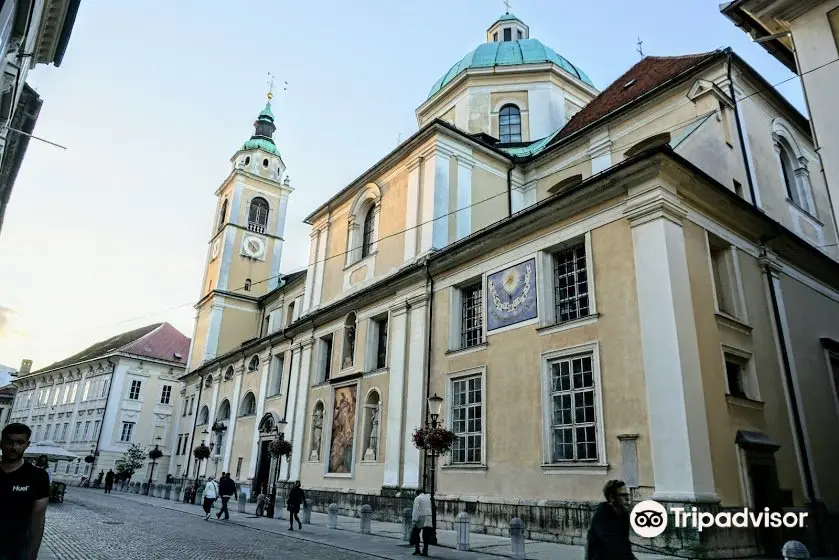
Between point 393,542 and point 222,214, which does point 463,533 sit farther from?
point 222,214

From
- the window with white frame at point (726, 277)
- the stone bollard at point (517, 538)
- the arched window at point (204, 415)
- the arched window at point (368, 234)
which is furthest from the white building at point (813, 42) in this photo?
the arched window at point (204, 415)

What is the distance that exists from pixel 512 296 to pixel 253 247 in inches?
1119

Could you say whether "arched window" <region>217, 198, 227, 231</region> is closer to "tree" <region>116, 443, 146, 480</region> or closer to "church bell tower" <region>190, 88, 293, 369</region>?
"church bell tower" <region>190, 88, 293, 369</region>

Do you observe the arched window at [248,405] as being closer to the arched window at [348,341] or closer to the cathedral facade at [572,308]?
the cathedral facade at [572,308]

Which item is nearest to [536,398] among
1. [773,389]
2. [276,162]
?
[773,389]

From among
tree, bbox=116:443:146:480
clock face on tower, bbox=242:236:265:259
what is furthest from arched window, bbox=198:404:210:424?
clock face on tower, bbox=242:236:265:259

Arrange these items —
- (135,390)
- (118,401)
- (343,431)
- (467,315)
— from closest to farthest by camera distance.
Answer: (467,315) → (343,431) → (118,401) → (135,390)

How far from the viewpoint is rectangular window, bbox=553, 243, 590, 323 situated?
1330 cm

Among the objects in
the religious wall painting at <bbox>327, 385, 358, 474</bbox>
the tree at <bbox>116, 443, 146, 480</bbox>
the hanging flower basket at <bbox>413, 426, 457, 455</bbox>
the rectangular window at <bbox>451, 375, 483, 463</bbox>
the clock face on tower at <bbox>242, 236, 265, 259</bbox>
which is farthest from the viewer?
the clock face on tower at <bbox>242, 236, 265, 259</bbox>

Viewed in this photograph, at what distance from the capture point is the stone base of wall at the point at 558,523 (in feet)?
31.9

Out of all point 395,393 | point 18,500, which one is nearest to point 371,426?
point 395,393

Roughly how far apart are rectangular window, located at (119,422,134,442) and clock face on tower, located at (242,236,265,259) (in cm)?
1743

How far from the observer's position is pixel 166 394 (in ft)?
155

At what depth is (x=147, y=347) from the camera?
Result: 159 feet
